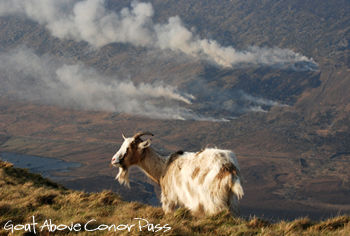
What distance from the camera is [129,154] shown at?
1145 cm

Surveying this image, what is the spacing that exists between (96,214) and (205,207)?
306 cm

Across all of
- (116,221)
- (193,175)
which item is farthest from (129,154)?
(116,221)

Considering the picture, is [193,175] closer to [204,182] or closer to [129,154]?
[204,182]

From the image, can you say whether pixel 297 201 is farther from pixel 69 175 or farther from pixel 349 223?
pixel 349 223

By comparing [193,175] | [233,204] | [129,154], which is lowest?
[233,204]

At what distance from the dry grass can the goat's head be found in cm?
127

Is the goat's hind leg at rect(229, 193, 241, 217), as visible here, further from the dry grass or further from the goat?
the dry grass

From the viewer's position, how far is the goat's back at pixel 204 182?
9.17 meters

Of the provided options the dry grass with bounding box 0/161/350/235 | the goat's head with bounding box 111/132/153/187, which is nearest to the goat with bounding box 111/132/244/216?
the goat's head with bounding box 111/132/153/187

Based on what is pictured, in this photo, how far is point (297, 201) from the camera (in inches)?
7308

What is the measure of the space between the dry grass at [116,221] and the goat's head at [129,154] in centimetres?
127

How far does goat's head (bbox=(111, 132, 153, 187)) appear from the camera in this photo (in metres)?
11.3

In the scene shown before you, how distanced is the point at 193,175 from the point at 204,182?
568 millimetres

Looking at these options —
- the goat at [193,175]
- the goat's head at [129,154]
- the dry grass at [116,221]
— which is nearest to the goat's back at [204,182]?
the goat at [193,175]
